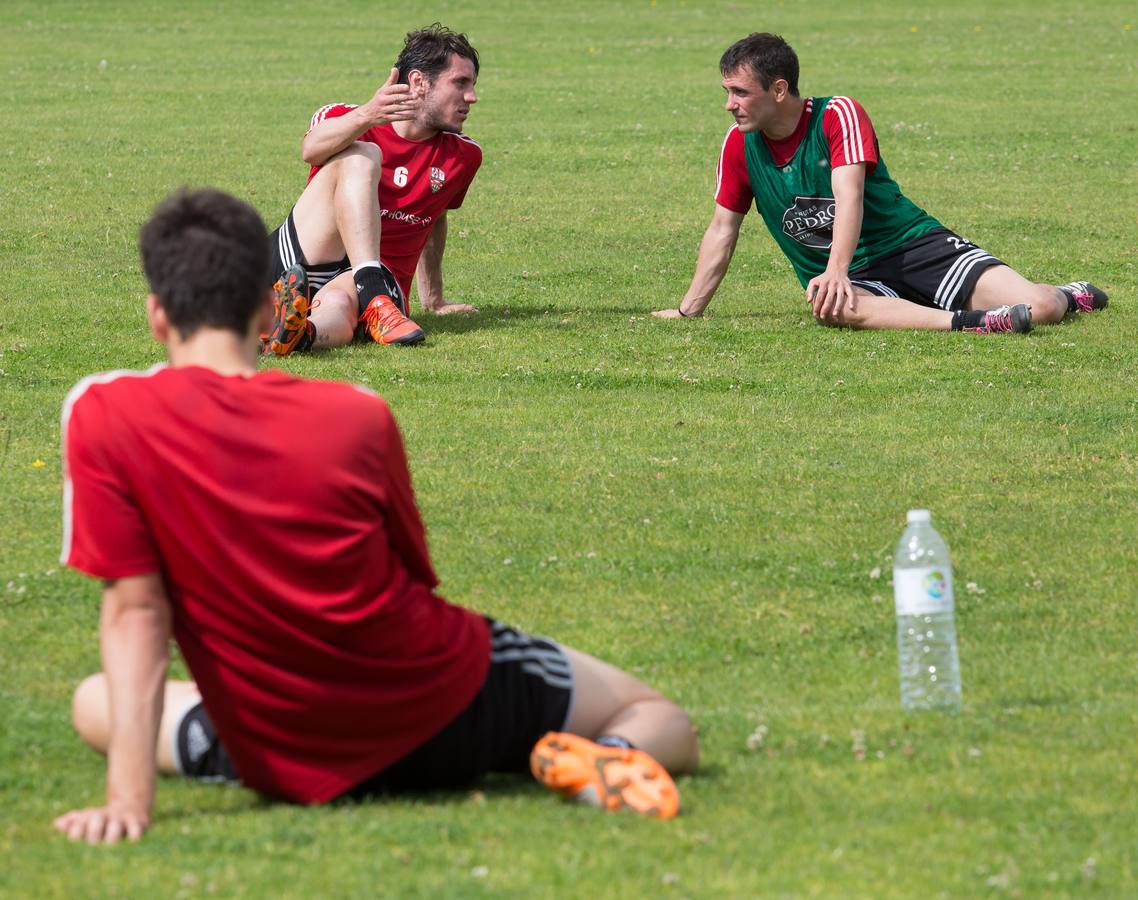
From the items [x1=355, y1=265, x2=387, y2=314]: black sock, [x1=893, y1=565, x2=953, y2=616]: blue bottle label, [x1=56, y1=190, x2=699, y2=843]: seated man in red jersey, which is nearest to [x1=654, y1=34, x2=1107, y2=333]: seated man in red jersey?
[x1=355, y1=265, x2=387, y2=314]: black sock

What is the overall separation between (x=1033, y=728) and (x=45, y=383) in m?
5.78

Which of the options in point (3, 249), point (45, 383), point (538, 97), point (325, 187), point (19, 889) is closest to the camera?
point (19, 889)

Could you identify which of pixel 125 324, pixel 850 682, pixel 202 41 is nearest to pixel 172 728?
pixel 850 682

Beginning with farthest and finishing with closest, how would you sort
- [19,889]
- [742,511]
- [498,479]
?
[498,479] → [742,511] → [19,889]

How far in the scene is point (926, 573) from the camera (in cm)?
498

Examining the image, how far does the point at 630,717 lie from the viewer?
454 centimetres

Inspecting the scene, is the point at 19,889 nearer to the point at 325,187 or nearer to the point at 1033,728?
the point at 1033,728

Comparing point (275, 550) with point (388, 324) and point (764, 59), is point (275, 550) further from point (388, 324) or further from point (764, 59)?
point (764, 59)

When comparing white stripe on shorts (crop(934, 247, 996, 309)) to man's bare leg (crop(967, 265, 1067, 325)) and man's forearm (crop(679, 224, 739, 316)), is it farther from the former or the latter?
man's forearm (crop(679, 224, 739, 316))

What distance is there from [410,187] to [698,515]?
4.49 metres

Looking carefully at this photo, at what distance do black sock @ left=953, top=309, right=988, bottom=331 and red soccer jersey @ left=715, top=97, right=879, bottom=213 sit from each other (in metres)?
1.03

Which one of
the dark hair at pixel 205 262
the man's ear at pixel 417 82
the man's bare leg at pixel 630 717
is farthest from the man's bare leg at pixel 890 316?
the dark hair at pixel 205 262

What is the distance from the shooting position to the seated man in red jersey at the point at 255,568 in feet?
13.1

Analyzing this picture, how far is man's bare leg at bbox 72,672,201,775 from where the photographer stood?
460 cm
